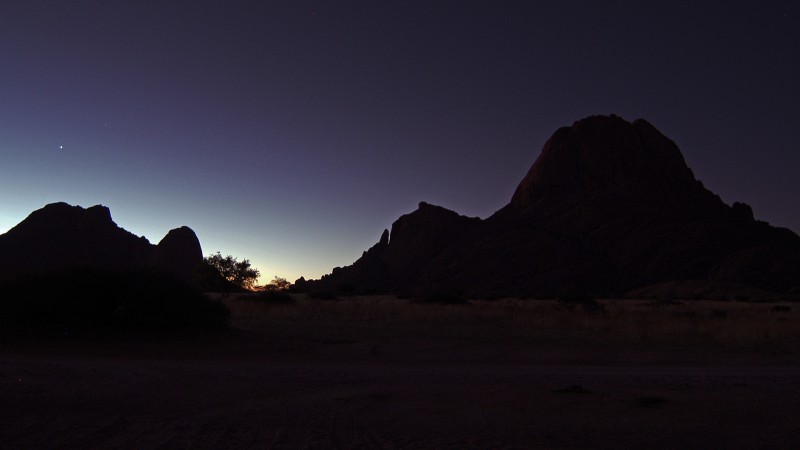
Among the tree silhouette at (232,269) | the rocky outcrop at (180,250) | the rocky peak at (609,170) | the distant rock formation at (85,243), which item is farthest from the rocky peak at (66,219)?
the rocky peak at (609,170)

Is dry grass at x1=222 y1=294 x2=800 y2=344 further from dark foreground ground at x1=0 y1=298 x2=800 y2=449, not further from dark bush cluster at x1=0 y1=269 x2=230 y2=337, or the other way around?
dark bush cluster at x1=0 y1=269 x2=230 y2=337

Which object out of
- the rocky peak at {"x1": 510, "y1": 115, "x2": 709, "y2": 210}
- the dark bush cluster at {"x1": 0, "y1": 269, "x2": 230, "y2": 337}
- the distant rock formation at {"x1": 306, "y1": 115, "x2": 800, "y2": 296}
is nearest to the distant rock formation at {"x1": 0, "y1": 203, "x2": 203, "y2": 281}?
the distant rock formation at {"x1": 306, "y1": 115, "x2": 800, "y2": 296}

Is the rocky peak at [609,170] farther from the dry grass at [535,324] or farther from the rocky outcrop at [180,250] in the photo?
the dry grass at [535,324]

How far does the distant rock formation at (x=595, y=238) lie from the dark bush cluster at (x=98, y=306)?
199ft

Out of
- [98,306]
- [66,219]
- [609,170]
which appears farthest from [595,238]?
[98,306]

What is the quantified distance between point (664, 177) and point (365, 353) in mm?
114000

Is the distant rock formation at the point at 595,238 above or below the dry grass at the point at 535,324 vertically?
above

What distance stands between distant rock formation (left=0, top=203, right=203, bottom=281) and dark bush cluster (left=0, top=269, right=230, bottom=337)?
213 feet

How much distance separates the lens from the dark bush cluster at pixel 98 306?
19188mm

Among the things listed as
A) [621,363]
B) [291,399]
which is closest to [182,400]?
[291,399]

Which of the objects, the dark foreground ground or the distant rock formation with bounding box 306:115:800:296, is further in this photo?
the distant rock formation with bounding box 306:115:800:296

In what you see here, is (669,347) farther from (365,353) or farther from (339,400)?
(339,400)

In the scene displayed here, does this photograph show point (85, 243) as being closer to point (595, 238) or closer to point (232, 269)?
point (232, 269)

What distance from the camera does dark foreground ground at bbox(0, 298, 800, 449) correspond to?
7.45m
